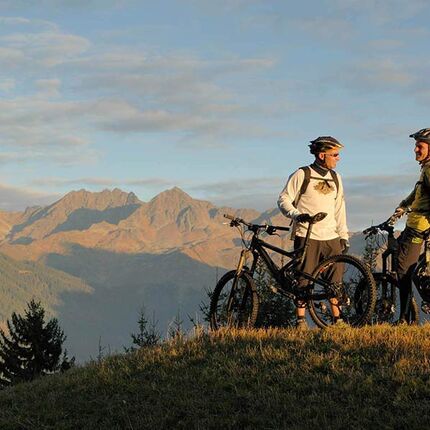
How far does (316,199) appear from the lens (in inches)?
408

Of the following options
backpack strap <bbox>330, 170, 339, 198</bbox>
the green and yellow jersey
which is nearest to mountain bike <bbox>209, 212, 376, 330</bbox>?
backpack strap <bbox>330, 170, 339, 198</bbox>

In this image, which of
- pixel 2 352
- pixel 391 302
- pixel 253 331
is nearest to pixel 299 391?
pixel 253 331

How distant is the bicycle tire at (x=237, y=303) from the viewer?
10.7m

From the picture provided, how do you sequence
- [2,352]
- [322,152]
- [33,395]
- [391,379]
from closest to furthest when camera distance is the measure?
1. [391,379]
2. [33,395]
3. [322,152]
4. [2,352]

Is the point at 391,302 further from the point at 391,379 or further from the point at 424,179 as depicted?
the point at 391,379

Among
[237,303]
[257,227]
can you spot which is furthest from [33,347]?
[257,227]

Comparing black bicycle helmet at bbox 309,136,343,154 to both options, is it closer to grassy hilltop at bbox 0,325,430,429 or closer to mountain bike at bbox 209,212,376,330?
mountain bike at bbox 209,212,376,330

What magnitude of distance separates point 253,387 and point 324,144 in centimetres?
424

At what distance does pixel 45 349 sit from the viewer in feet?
167

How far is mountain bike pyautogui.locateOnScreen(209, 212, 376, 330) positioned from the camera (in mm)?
9805

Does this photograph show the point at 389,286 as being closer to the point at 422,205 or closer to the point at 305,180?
the point at 422,205

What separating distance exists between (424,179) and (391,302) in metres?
2.03

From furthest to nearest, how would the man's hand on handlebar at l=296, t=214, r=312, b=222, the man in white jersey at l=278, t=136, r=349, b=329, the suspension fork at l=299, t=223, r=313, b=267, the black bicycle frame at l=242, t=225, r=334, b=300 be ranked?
the man in white jersey at l=278, t=136, r=349, b=329 < the suspension fork at l=299, t=223, r=313, b=267 < the black bicycle frame at l=242, t=225, r=334, b=300 < the man's hand on handlebar at l=296, t=214, r=312, b=222

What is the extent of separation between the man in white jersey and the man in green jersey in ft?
3.08
